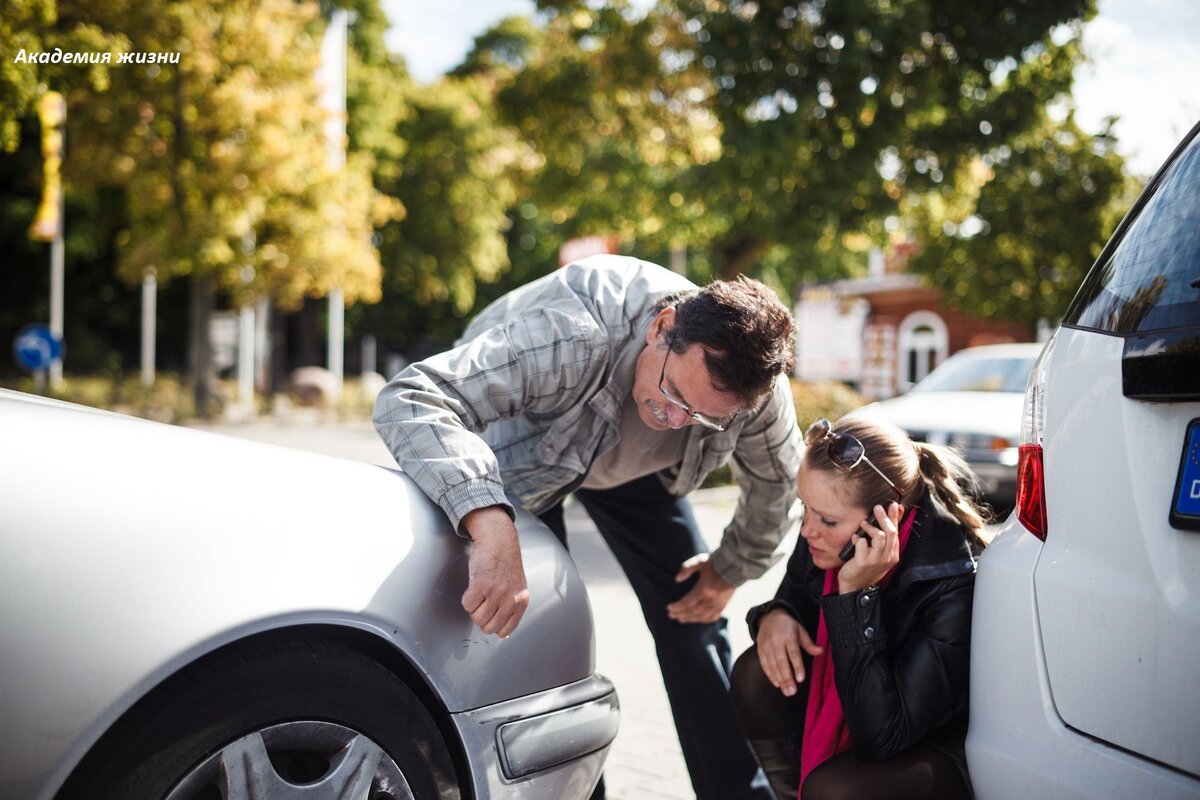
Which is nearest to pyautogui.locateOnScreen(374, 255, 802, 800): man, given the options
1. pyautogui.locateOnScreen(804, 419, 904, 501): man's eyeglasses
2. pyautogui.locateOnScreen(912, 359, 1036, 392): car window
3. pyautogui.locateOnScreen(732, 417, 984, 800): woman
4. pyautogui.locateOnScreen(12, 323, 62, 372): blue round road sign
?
pyautogui.locateOnScreen(804, 419, 904, 501): man's eyeglasses

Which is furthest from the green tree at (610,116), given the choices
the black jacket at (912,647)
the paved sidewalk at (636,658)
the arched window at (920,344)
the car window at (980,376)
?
the arched window at (920,344)

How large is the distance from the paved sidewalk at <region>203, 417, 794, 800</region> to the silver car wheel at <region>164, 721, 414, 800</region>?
1.63 metres

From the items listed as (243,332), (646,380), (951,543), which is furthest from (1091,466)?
(243,332)

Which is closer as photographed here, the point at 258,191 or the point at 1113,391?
the point at 1113,391

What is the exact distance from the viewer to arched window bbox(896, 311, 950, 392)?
1298 inches

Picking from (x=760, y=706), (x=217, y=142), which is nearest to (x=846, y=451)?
(x=760, y=706)

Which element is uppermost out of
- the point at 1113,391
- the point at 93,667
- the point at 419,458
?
the point at 1113,391

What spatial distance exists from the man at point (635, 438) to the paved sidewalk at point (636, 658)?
38 cm

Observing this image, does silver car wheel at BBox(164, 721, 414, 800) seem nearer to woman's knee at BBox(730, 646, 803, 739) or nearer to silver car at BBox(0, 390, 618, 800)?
silver car at BBox(0, 390, 618, 800)

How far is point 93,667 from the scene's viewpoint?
148 centimetres

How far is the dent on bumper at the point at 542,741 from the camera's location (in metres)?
1.97

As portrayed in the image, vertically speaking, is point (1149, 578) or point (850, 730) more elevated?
point (1149, 578)

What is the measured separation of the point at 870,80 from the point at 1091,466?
11.2 metres

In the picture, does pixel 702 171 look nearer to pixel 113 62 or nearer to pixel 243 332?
pixel 113 62
